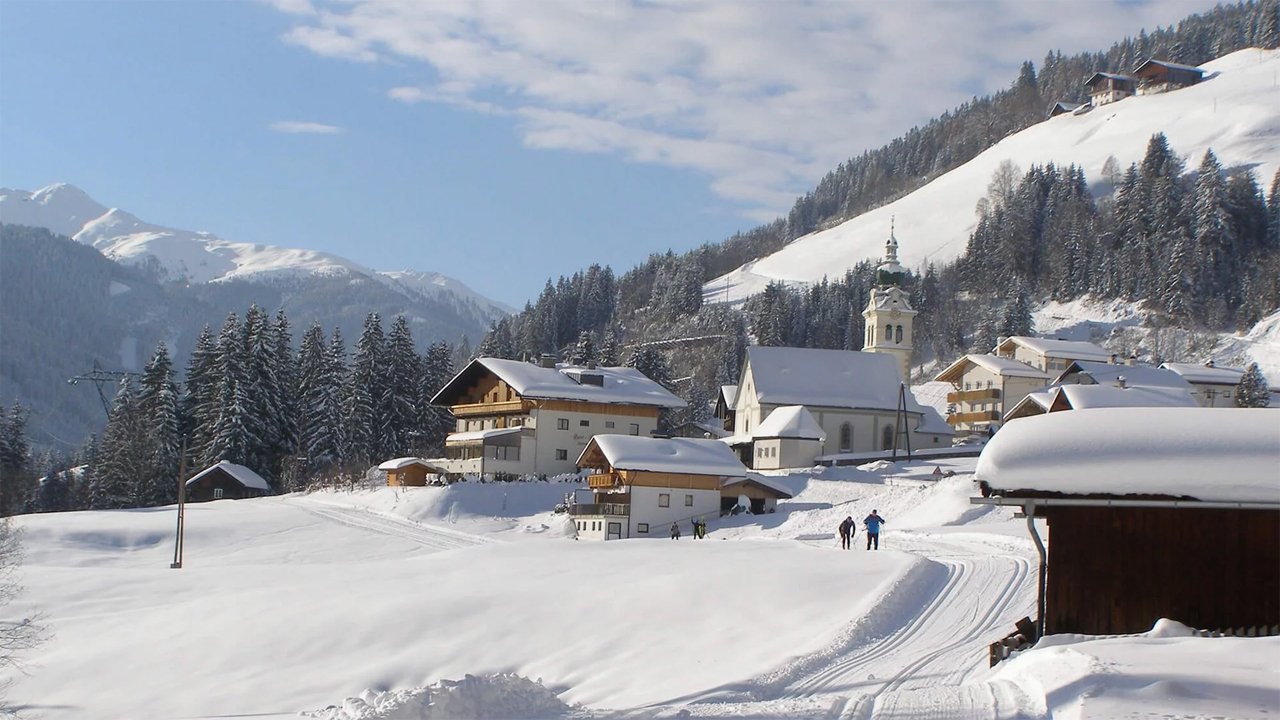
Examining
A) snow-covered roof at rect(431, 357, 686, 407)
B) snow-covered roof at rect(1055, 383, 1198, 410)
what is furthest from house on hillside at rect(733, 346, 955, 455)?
snow-covered roof at rect(1055, 383, 1198, 410)

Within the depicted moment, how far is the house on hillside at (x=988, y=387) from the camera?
99.1 metres

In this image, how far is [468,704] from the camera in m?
16.6

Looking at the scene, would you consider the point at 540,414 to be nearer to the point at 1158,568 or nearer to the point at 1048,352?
the point at 1048,352

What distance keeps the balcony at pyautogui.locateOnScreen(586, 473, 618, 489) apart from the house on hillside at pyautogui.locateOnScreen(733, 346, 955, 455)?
2303 cm

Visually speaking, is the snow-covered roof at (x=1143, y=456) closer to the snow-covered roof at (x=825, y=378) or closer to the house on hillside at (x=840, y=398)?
the house on hillside at (x=840, y=398)

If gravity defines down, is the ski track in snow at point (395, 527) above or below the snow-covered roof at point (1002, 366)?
below

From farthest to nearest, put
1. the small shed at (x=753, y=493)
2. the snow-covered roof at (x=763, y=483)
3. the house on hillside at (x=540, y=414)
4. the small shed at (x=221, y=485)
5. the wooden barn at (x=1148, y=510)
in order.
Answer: the small shed at (x=221, y=485) → the house on hillside at (x=540, y=414) → the small shed at (x=753, y=493) → the snow-covered roof at (x=763, y=483) → the wooden barn at (x=1148, y=510)

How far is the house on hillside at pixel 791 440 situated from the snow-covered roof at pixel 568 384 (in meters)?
5.91

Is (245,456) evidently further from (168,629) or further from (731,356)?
(731,356)

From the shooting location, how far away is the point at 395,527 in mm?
56125

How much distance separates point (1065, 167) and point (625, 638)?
18309 centimetres

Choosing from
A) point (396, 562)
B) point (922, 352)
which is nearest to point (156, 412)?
point (396, 562)

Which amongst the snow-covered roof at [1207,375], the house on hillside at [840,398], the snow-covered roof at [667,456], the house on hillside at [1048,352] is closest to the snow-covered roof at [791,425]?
the house on hillside at [840,398]

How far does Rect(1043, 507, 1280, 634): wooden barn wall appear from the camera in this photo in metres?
16.8
